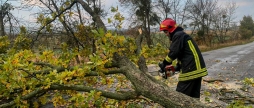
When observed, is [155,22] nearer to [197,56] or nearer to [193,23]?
[193,23]

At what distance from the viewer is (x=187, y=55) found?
3.29 metres

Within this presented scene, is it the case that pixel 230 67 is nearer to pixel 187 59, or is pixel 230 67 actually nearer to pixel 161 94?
pixel 187 59

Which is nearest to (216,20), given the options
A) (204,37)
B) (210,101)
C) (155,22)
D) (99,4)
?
(204,37)

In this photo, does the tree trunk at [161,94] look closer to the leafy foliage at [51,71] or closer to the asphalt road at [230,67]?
the leafy foliage at [51,71]

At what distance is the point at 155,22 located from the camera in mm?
19531

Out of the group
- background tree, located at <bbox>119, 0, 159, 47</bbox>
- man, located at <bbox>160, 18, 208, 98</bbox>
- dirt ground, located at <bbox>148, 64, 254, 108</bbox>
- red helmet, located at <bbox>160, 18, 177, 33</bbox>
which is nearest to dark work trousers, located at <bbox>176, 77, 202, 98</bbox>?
man, located at <bbox>160, 18, 208, 98</bbox>

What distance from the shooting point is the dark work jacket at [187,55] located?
3.23 metres

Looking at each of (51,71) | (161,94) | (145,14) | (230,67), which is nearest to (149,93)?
(161,94)

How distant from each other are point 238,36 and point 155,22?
108 ft

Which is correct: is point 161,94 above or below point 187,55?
below

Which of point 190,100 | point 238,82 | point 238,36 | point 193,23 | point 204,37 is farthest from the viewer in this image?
point 238,36

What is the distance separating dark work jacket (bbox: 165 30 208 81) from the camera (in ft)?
10.6

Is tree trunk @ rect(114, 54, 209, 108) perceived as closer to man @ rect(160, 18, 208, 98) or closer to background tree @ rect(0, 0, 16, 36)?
man @ rect(160, 18, 208, 98)

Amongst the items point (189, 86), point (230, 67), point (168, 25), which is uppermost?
point (168, 25)
